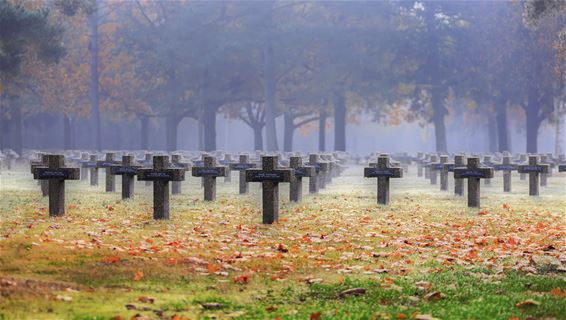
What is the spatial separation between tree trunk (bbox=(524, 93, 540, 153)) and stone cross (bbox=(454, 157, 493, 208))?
4677 cm

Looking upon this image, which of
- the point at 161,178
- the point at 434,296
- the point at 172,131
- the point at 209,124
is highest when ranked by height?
the point at 209,124

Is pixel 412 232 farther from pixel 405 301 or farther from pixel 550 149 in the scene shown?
pixel 550 149

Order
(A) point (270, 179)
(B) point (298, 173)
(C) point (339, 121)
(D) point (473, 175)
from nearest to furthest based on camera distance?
(A) point (270, 179), (D) point (473, 175), (B) point (298, 173), (C) point (339, 121)

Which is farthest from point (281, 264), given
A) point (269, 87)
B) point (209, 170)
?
point (269, 87)

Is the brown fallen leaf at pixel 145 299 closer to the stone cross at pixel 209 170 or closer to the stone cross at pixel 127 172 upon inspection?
the stone cross at pixel 209 170

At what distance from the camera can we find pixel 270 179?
67.5ft

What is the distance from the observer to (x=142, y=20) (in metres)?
86.9

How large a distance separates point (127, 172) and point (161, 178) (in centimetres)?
605

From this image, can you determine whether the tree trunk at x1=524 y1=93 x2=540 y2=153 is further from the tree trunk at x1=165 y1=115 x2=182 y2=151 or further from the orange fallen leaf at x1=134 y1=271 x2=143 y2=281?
the orange fallen leaf at x1=134 y1=271 x2=143 y2=281

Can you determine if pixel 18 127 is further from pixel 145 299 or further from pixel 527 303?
pixel 527 303

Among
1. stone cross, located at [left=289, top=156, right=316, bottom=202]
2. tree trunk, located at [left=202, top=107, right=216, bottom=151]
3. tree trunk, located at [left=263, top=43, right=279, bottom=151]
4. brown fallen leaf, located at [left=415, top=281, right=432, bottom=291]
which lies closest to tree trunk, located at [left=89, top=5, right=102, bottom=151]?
tree trunk, located at [left=202, top=107, right=216, bottom=151]

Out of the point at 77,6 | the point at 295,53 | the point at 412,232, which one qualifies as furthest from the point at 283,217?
the point at 295,53

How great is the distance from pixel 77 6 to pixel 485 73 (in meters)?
30.8

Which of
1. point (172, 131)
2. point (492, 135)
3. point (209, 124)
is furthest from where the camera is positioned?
point (492, 135)
